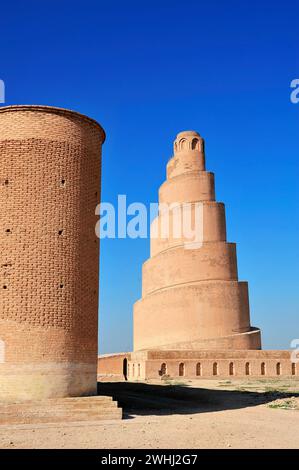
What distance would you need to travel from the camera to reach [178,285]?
123ft

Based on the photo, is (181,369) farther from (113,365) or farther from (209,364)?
(113,365)

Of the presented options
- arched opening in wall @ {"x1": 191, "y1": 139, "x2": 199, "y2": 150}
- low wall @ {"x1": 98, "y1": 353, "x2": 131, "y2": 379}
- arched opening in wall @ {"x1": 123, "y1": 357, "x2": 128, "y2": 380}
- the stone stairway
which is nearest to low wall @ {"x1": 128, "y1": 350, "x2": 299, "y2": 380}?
arched opening in wall @ {"x1": 123, "y1": 357, "x2": 128, "y2": 380}

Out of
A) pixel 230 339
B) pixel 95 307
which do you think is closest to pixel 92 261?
pixel 95 307

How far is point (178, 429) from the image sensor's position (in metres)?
11.2

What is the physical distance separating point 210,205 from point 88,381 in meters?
25.9

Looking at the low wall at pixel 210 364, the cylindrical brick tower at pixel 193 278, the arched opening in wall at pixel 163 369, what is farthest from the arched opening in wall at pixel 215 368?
the cylindrical brick tower at pixel 193 278

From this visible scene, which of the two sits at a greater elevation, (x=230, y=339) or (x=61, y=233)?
(x=61, y=233)

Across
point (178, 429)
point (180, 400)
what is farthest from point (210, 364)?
point (178, 429)

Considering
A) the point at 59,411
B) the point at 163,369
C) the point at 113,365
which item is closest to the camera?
the point at 59,411

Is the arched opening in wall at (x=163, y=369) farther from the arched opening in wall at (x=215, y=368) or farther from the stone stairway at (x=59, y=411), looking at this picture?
the stone stairway at (x=59, y=411)

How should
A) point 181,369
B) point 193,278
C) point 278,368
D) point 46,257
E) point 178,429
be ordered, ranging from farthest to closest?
point 193,278, point 278,368, point 181,369, point 46,257, point 178,429

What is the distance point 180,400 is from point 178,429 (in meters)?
6.91

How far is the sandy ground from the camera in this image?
9594mm

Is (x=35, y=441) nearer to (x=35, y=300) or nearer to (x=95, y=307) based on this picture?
(x=35, y=300)
